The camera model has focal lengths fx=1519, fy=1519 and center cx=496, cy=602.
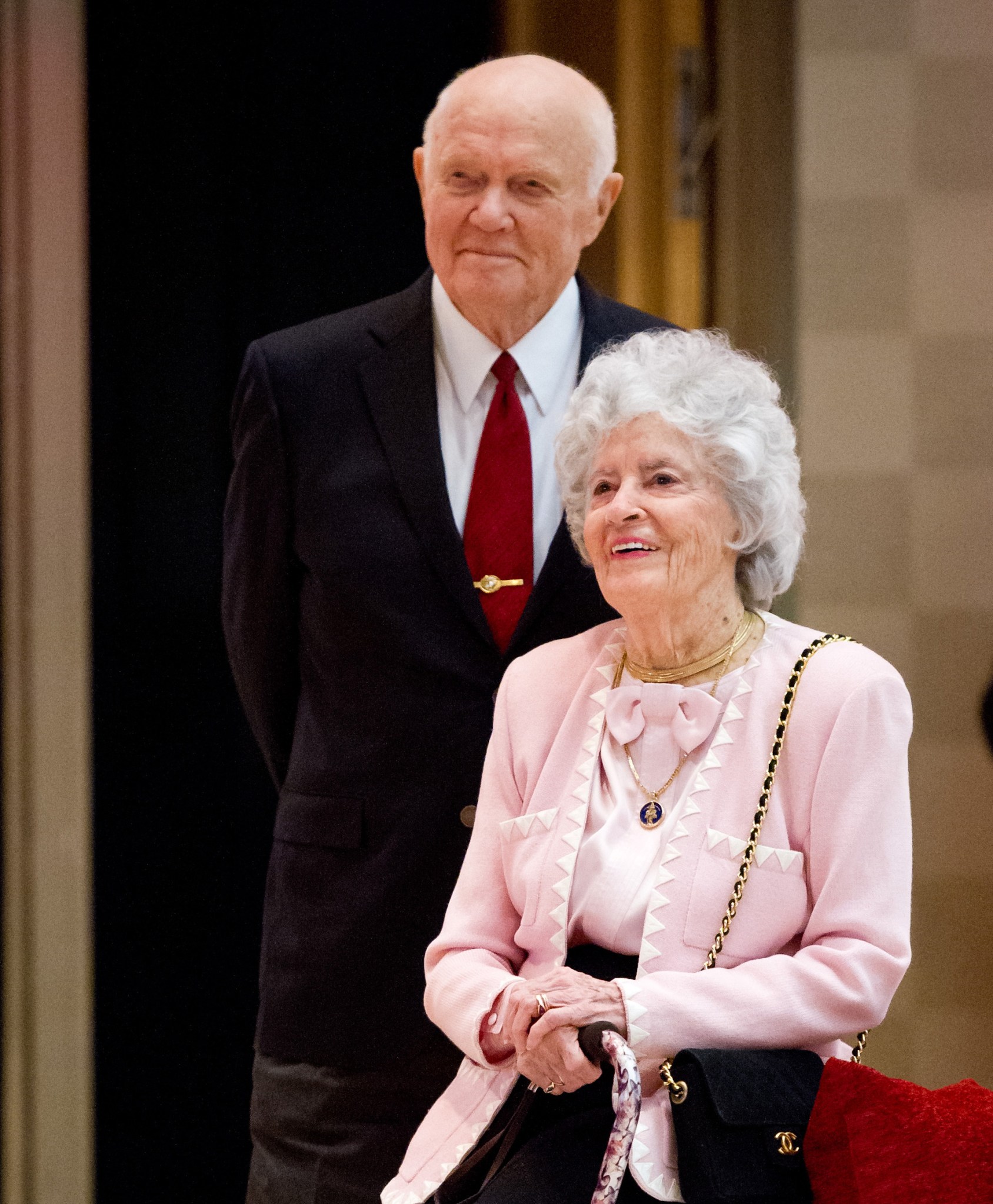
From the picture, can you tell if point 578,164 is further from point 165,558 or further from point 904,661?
point 165,558

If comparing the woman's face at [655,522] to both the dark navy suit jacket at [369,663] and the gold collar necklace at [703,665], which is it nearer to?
the gold collar necklace at [703,665]

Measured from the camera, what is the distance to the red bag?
150cm

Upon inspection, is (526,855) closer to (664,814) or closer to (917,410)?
(664,814)

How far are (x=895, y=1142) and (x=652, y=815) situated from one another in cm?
45

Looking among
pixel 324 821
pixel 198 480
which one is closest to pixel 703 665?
pixel 324 821

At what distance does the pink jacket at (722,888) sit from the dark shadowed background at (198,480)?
165 centimetres

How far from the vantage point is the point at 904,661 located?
262 centimetres

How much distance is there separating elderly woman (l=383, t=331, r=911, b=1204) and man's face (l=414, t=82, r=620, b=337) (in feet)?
1.06

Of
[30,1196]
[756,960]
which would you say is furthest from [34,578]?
[756,960]

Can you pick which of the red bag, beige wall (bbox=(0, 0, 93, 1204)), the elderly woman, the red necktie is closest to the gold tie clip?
the red necktie

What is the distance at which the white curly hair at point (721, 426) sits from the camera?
1842 millimetres

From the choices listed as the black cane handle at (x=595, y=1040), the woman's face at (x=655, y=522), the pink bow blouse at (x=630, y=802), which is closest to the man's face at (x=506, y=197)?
the woman's face at (x=655, y=522)

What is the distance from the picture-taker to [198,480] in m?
3.45

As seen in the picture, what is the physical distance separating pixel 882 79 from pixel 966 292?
0.40 metres
